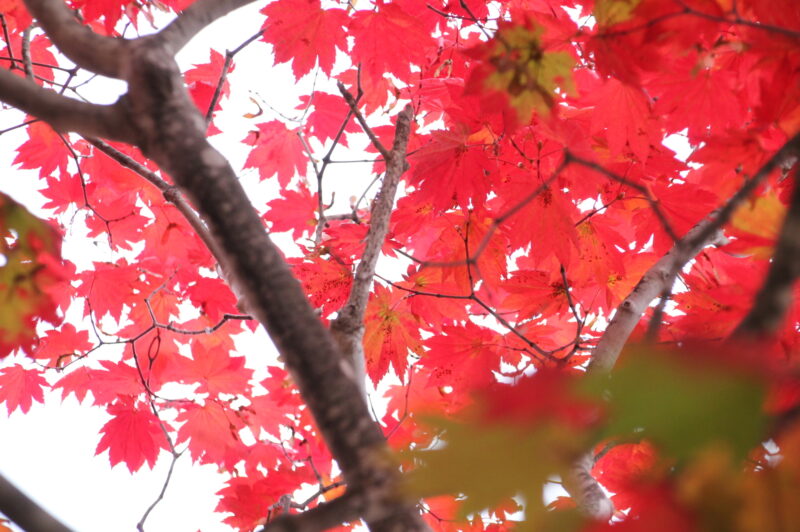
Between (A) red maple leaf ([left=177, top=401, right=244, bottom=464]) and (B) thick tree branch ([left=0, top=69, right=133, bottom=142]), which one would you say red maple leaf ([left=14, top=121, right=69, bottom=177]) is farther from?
(B) thick tree branch ([left=0, top=69, right=133, bottom=142])

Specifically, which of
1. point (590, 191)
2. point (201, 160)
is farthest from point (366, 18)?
point (201, 160)

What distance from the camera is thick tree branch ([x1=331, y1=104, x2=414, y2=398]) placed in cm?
104

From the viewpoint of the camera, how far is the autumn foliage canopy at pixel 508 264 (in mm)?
398

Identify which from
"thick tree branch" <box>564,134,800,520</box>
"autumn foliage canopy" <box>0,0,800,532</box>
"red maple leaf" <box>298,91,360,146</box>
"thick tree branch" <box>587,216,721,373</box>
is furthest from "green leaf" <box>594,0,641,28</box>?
"red maple leaf" <box>298,91,360,146</box>

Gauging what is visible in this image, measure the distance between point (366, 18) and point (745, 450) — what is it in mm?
1475

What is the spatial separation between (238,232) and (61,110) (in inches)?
13.0

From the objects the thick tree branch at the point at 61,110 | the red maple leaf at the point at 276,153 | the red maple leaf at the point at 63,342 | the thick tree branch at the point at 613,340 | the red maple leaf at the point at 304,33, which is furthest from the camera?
the red maple leaf at the point at 63,342

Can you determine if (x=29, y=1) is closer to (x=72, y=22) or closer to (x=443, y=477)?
(x=72, y=22)

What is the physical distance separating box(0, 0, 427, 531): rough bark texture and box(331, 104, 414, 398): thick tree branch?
0.23 meters

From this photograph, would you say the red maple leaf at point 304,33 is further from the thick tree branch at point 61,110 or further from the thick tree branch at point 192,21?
the thick tree branch at point 61,110

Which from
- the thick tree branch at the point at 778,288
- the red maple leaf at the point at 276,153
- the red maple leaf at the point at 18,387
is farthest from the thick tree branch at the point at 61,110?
the red maple leaf at the point at 18,387

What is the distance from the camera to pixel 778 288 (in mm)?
451

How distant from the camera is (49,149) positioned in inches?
80.5

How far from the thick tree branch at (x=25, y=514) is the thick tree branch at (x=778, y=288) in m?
0.68
